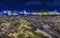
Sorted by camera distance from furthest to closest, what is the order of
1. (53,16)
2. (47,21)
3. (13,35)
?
(53,16)
(47,21)
(13,35)

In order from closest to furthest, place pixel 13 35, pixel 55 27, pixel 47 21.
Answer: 1. pixel 13 35
2. pixel 55 27
3. pixel 47 21

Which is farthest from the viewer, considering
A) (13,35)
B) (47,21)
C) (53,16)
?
(53,16)

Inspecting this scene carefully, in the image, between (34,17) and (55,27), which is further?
(34,17)
